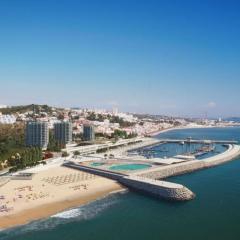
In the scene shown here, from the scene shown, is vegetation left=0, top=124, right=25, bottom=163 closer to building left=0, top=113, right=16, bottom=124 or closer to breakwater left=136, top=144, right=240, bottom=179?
building left=0, top=113, right=16, bottom=124

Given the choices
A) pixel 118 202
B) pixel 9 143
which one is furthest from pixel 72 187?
pixel 9 143

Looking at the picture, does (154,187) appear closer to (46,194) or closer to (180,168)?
(46,194)

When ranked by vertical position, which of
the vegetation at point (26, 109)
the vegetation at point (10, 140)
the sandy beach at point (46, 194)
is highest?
the vegetation at point (26, 109)

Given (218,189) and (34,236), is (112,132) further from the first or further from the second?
(34,236)

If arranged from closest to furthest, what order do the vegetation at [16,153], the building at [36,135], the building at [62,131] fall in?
the vegetation at [16,153], the building at [36,135], the building at [62,131]

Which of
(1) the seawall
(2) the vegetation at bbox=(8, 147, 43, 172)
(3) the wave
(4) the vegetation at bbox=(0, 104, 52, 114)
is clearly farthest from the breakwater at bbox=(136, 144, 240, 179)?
(4) the vegetation at bbox=(0, 104, 52, 114)

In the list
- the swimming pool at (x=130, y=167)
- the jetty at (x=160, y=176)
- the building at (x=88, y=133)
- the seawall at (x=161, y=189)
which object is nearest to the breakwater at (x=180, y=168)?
the jetty at (x=160, y=176)

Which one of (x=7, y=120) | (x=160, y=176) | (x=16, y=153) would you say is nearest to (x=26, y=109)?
(x=7, y=120)

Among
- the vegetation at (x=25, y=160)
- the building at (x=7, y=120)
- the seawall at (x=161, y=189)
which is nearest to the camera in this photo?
the seawall at (x=161, y=189)

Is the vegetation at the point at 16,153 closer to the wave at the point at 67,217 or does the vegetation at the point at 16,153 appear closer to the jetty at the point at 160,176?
the jetty at the point at 160,176
